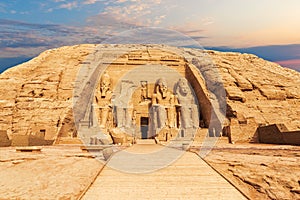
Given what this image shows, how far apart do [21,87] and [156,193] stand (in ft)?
42.1

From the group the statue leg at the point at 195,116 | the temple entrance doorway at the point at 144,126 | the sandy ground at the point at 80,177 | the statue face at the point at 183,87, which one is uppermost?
the statue face at the point at 183,87

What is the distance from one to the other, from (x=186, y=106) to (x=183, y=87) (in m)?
1.32

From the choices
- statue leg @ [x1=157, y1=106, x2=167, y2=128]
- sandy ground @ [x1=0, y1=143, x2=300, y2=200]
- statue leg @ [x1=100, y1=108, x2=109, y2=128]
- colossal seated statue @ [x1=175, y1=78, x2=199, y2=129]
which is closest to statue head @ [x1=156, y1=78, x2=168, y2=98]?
colossal seated statue @ [x1=175, y1=78, x2=199, y2=129]

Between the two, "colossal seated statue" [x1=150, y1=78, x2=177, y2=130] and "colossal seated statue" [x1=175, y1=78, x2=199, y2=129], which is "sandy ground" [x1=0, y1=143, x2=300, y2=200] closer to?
"colossal seated statue" [x1=150, y1=78, x2=177, y2=130]

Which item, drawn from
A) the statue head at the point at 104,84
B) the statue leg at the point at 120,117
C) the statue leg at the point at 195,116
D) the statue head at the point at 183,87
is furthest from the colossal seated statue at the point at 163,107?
the statue head at the point at 104,84

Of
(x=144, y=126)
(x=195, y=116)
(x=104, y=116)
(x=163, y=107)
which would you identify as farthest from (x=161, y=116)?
(x=104, y=116)

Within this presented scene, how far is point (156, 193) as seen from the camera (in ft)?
12.4

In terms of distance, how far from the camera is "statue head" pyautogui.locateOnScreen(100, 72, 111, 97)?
1504 centimetres

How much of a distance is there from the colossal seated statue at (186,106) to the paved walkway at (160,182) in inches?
344

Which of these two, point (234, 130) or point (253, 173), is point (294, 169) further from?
point (234, 130)

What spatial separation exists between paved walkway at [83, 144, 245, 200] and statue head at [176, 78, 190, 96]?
998 centimetres

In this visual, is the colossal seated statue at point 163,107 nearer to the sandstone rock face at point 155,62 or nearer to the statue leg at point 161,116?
the statue leg at point 161,116

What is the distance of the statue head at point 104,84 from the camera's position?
15042 mm

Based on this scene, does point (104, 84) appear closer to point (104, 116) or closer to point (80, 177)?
point (104, 116)
